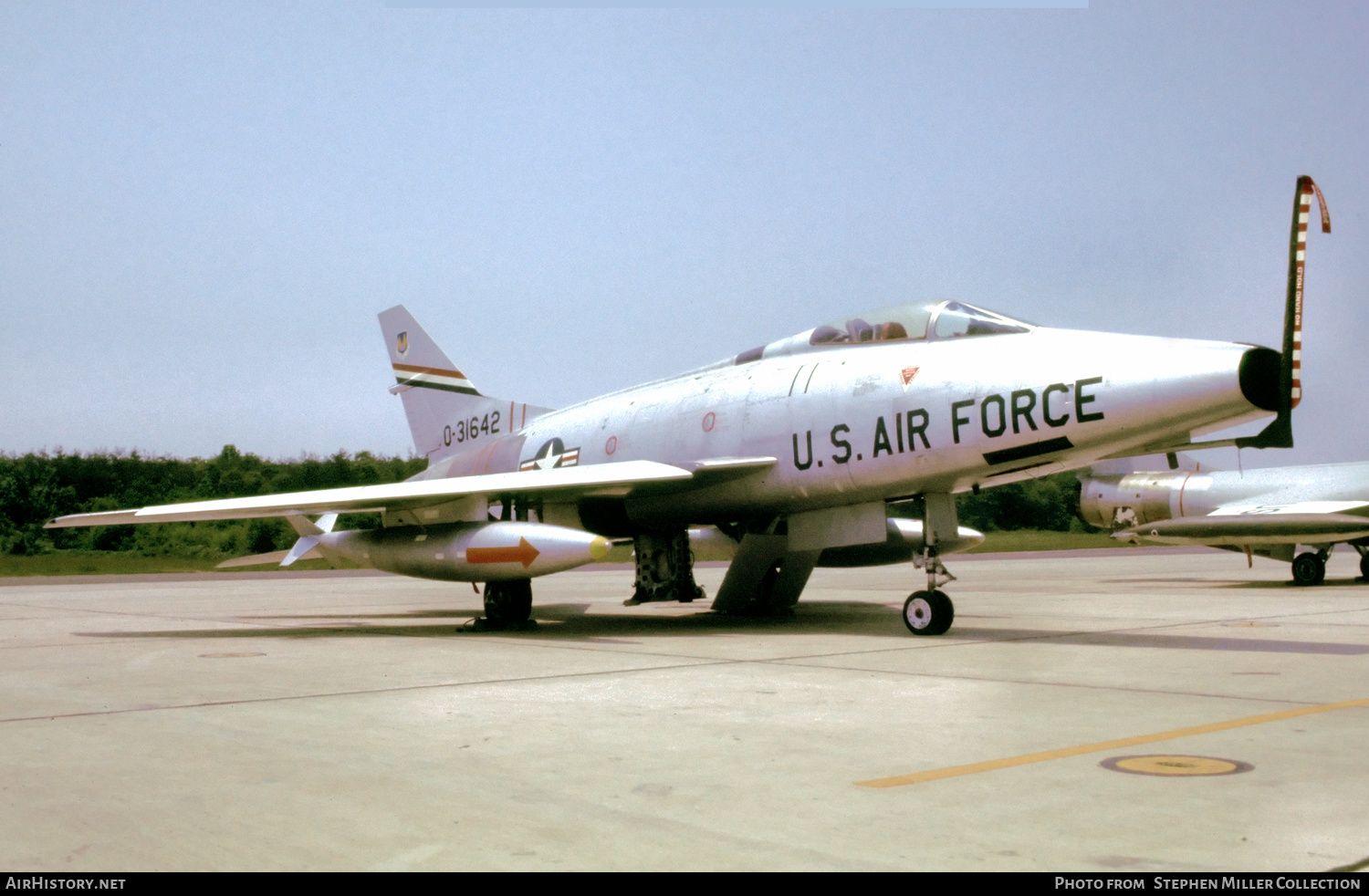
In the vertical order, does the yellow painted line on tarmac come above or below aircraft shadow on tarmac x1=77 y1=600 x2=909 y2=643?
above

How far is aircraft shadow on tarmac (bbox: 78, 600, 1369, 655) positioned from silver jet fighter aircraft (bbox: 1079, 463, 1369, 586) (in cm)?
807

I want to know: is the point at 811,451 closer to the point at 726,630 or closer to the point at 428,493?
the point at 726,630

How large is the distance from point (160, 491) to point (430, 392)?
35.0 metres

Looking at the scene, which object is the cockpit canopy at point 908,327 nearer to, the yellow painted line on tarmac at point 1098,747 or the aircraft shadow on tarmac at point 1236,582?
the yellow painted line on tarmac at point 1098,747

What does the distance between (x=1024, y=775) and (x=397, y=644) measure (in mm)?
7450

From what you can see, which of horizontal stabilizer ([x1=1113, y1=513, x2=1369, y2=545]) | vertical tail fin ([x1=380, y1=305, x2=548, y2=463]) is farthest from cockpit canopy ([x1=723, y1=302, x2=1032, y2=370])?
horizontal stabilizer ([x1=1113, y1=513, x2=1369, y2=545])

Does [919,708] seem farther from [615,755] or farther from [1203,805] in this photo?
[1203,805]

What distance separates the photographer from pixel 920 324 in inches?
441

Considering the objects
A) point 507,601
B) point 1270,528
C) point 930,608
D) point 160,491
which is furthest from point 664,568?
point 160,491

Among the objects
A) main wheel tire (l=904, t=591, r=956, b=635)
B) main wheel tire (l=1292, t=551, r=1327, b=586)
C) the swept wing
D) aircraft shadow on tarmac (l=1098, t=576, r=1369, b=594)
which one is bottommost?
aircraft shadow on tarmac (l=1098, t=576, r=1369, b=594)

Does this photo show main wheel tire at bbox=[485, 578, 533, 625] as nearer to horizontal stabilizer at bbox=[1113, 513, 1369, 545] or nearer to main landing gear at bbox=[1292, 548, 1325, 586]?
horizontal stabilizer at bbox=[1113, 513, 1369, 545]

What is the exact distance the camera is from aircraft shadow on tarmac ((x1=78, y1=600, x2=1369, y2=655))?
10094mm

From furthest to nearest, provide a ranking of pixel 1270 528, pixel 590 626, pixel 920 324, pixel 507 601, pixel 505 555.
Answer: pixel 1270 528, pixel 590 626, pixel 507 601, pixel 505 555, pixel 920 324

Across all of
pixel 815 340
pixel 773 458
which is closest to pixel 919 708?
pixel 773 458
